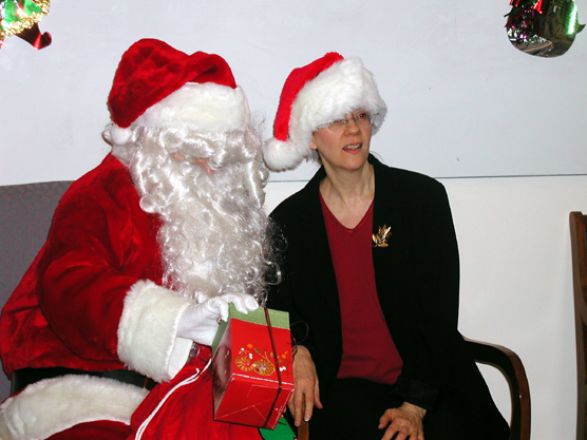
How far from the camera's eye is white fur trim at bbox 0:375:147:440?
1.62 m

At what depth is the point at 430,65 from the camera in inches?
98.0

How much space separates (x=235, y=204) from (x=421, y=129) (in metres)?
0.81

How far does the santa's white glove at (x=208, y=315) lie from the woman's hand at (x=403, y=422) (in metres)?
0.59

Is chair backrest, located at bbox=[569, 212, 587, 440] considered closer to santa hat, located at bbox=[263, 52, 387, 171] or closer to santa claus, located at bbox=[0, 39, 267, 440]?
santa hat, located at bbox=[263, 52, 387, 171]

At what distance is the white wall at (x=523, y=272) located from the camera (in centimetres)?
260

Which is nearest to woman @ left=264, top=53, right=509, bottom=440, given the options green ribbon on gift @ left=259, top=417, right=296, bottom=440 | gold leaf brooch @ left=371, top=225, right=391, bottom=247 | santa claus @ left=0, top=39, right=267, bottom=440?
gold leaf brooch @ left=371, top=225, right=391, bottom=247

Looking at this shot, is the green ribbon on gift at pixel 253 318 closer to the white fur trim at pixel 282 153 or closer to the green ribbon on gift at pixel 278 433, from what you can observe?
the green ribbon on gift at pixel 278 433

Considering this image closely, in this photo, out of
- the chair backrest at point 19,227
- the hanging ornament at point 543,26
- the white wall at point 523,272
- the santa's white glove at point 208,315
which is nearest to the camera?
A: the santa's white glove at point 208,315

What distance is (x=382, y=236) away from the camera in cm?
215

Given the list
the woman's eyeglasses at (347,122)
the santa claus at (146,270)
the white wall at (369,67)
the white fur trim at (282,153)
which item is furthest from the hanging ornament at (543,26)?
the santa claus at (146,270)

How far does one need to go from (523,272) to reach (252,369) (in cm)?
153

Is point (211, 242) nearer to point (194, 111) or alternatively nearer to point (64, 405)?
point (194, 111)

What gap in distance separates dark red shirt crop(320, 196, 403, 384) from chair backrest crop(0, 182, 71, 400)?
33.7 inches

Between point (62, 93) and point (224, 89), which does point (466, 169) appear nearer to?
point (224, 89)
